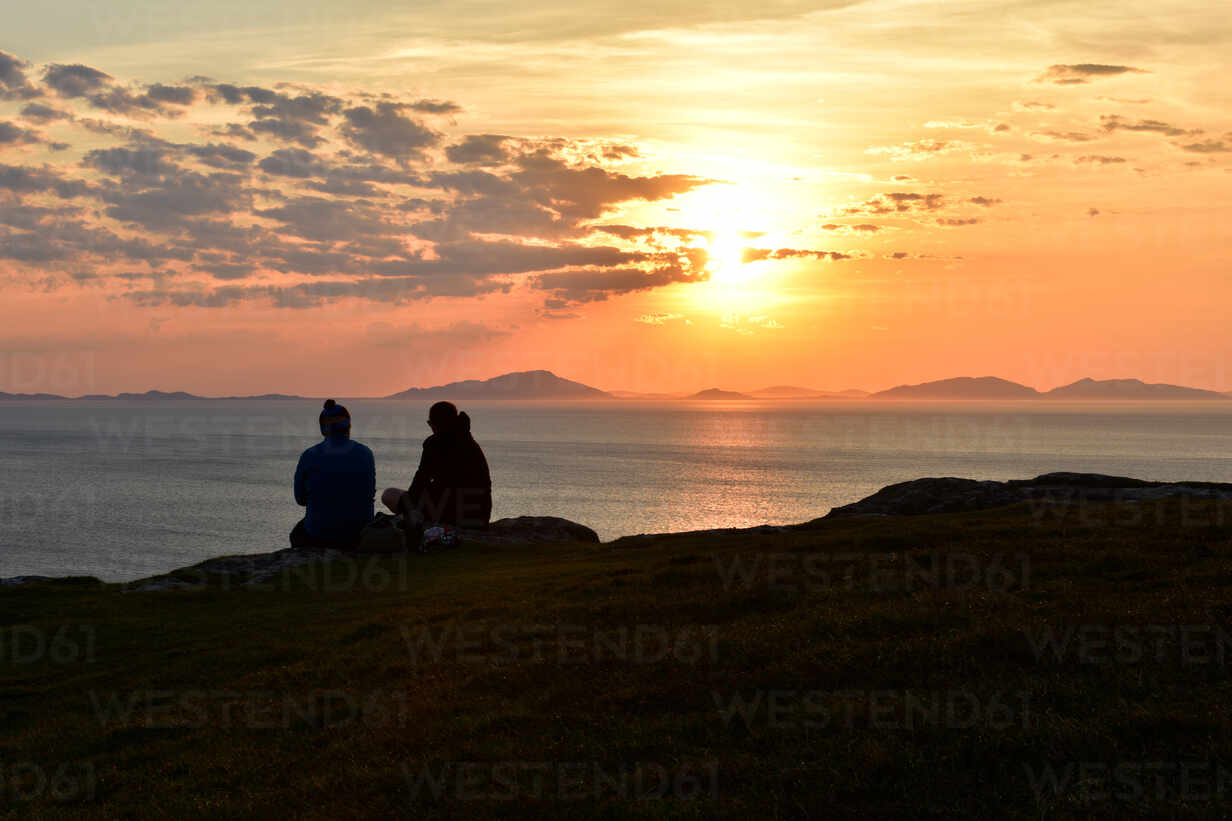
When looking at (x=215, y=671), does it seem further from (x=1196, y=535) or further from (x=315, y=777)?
(x=1196, y=535)

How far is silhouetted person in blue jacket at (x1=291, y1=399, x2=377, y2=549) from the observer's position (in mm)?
20391

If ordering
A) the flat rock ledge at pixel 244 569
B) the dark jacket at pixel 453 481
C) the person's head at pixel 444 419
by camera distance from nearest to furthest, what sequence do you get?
the flat rock ledge at pixel 244 569, the person's head at pixel 444 419, the dark jacket at pixel 453 481

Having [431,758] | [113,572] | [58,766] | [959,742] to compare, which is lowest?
[113,572]

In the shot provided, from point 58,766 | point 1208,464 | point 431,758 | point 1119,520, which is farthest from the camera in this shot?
point 1208,464

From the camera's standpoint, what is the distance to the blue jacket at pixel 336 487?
20391mm

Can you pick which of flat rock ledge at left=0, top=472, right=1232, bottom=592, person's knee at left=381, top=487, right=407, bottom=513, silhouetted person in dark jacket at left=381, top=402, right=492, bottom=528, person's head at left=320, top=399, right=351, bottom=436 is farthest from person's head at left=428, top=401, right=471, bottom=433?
flat rock ledge at left=0, top=472, right=1232, bottom=592

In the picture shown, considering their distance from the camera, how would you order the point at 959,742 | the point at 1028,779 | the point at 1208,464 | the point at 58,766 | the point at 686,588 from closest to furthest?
the point at 1028,779, the point at 959,742, the point at 58,766, the point at 686,588, the point at 1208,464

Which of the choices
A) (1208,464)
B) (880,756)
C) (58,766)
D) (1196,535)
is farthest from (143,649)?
(1208,464)

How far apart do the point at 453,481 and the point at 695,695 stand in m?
Answer: 15.5

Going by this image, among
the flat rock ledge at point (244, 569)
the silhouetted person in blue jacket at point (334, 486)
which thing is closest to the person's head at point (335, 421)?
the silhouetted person in blue jacket at point (334, 486)

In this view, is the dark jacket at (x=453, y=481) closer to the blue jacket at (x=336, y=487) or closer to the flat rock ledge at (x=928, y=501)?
the blue jacket at (x=336, y=487)

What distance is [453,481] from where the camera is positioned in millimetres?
24391

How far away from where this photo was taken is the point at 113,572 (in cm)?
6831

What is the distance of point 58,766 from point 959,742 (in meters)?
9.56
